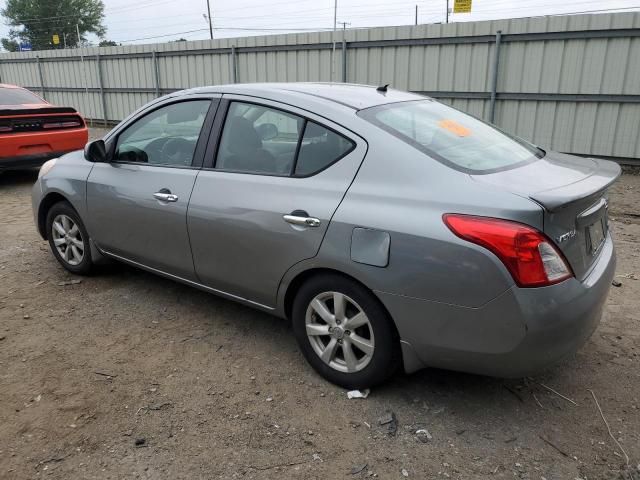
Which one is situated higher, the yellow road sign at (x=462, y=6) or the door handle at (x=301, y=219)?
the yellow road sign at (x=462, y=6)

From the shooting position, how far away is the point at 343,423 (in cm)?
268

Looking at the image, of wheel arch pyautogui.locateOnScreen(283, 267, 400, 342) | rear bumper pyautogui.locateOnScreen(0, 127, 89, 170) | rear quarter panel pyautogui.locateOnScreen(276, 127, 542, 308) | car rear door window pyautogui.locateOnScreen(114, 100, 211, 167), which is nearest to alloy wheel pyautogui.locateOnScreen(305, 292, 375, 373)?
wheel arch pyautogui.locateOnScreen(283, 267, 400, 342)

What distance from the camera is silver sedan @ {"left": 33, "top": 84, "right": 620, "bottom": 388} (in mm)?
2305

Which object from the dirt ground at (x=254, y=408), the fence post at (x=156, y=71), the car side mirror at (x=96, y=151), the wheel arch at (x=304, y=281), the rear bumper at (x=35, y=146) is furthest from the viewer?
the fence post at (x=156, y=71)

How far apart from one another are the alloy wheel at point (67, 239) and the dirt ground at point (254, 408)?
24.7 inches

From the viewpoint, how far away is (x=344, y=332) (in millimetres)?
2797

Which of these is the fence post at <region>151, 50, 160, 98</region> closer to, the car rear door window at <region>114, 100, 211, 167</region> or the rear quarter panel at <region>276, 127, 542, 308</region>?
the car rear door window at <region>114, 100, 211, 167</region>

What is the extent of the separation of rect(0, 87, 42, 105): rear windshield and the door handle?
736 cm

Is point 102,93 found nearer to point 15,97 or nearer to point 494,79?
point 15,97

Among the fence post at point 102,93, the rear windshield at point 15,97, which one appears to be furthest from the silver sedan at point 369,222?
the fence post at point 102,93

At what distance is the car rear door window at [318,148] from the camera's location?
2.82 metres

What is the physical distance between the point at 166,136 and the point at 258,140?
0.91 metres

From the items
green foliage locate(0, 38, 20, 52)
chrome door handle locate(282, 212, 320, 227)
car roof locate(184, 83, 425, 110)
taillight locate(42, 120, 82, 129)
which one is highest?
green foliage locate(0, 38, 20, 52)

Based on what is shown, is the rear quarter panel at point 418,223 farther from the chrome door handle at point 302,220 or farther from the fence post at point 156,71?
the fence post at point 156,71
